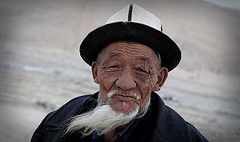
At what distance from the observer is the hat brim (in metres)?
2.15

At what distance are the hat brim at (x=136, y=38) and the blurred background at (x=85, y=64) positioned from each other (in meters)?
1.40

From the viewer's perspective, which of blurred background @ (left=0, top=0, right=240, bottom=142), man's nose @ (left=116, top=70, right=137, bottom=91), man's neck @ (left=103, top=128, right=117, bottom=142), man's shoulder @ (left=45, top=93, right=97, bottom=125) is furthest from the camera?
blurred background @ (left=0, top=0, right=240, bottom=142)

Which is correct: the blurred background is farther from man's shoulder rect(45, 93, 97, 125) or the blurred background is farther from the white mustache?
the white mustache

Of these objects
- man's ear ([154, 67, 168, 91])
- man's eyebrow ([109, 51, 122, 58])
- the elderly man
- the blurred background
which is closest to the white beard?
the elderly man

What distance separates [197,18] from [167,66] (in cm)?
143

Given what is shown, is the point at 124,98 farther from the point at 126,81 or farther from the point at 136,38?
the point at 136,38

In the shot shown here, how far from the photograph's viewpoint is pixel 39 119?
3.75m

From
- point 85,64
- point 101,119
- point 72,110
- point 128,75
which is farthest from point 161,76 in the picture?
point 85,64

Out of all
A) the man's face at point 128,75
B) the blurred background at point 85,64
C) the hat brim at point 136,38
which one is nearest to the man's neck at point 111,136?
the man's face at point 128,75

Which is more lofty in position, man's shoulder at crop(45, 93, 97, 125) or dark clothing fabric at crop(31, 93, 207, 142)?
man's shoulder at crop(45, 93, 97, 125)

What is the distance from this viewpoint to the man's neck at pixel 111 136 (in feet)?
7.60

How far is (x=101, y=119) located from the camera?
223 cm

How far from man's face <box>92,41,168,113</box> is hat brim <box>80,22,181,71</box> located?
0.10 ft

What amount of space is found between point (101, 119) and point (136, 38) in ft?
1.35
